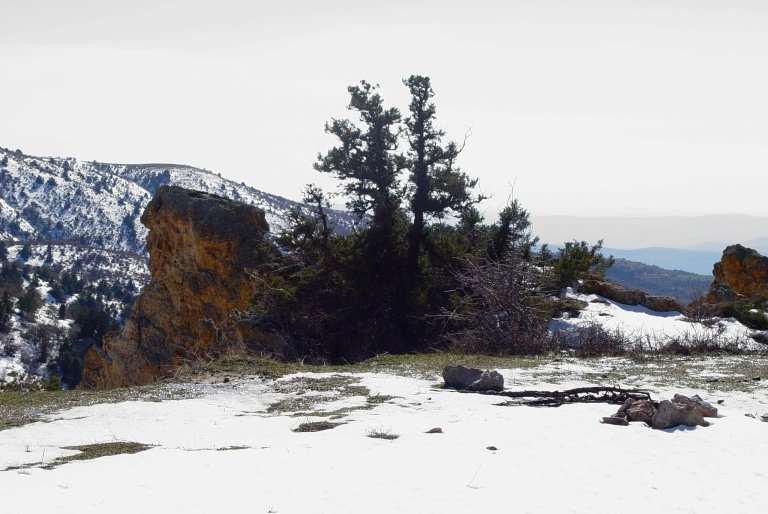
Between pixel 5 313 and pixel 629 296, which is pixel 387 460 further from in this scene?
pixel 5 313

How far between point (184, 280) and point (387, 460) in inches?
761

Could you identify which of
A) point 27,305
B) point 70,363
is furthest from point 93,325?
point 27,305

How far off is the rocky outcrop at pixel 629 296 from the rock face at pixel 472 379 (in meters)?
13.7

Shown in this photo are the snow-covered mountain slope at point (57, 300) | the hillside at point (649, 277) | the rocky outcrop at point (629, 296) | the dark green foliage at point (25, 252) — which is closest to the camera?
the rocky outcrop at point (629, 296)

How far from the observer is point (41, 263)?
14962cm

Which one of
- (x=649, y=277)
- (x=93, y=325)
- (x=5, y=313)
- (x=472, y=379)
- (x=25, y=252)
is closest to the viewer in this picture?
(x=472, y=379)

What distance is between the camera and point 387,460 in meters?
6.08

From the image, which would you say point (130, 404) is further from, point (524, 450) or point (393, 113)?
point (393, 113)

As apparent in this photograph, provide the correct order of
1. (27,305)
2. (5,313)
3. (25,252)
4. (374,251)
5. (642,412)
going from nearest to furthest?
(642,412)
(374,251)
(5,313)
(27,305)
(25,252)

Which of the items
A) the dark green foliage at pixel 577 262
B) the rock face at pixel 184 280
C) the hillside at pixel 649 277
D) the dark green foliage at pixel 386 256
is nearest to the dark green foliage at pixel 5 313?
the rock face at pixel 184 280

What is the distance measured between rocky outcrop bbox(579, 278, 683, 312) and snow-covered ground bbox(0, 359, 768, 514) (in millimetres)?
13346

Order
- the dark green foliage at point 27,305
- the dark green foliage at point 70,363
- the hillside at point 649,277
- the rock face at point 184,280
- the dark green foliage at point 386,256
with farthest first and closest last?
1. the dark green foliage at point 27,305
2. the hillside at point 649,277
3. the dark green foliage at point 70,363
4. the rock face at point 184,280
5. the dark green foliage at point 386,256

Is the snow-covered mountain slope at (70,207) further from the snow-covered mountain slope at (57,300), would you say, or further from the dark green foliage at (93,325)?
the dark green foliage at (93,325)

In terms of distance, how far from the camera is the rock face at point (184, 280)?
23078 millimetres
